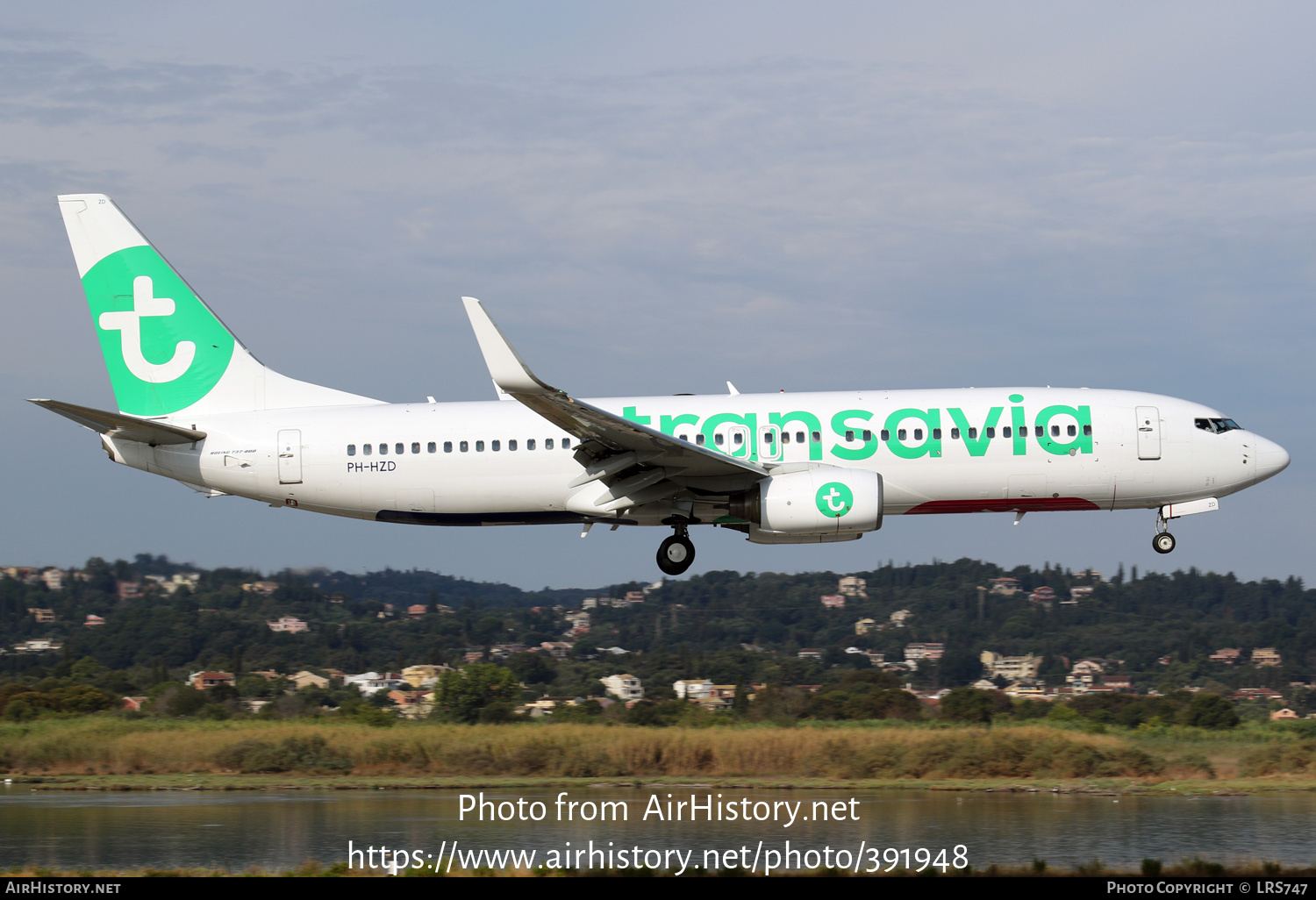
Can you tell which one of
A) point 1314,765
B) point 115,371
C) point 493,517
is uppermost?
point 115,371

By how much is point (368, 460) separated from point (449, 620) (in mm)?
41982

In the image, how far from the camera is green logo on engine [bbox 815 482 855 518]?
2703 cm

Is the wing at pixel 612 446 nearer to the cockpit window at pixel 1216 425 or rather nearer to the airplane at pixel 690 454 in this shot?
the airplane at pixel 690 454

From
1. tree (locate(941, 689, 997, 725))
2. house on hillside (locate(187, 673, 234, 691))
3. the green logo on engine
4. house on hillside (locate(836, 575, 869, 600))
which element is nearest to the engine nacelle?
the green logo on engine

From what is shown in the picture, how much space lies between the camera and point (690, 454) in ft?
87.5

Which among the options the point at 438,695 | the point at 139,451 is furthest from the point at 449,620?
the point at 139,451

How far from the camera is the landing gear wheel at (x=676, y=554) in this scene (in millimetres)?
29766

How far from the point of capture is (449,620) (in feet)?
231

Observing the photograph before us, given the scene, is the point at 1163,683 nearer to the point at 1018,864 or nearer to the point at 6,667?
the point at 1018,864

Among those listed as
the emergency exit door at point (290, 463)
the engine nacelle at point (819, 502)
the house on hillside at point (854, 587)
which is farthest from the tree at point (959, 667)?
the emergency exit door at point (290, 463)

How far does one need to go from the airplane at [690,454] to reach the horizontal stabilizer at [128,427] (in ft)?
0.21

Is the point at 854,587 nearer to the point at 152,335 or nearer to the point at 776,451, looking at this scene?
the point at 776,451

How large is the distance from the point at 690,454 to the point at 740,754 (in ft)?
45.0

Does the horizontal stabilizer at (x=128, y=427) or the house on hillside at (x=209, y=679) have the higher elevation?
the horizontal stabilizer at (x=128, y=427)
